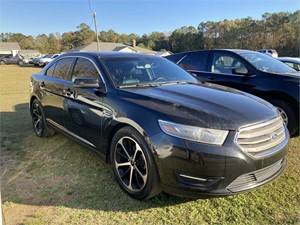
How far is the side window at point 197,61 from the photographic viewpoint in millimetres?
6078

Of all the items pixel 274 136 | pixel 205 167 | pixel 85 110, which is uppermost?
pixel 85 110

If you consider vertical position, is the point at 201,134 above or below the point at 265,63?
below

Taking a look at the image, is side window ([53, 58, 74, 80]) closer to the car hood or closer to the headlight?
the car hood

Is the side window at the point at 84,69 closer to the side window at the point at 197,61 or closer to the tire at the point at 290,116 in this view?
Answer: the side window at the point at 197,61

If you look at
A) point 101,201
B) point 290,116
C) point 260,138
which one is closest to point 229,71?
point 290,116

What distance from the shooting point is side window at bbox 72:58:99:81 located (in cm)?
365

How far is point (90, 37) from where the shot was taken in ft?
286

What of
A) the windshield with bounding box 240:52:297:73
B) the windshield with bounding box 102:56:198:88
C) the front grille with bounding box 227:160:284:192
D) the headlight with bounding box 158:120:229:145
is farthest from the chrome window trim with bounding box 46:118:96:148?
the windshield with bounding box 240:52:297:73

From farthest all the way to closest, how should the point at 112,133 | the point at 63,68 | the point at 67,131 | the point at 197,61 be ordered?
the point at 197,61 < the point at 63,68 < the point at 67,131 < the point at 112,133

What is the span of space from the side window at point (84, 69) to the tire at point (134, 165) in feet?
3.47

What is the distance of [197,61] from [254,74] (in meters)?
1.50

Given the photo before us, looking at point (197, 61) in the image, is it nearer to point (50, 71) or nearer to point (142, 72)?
point (142, 72)

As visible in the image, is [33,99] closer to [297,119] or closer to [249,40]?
[297,119]

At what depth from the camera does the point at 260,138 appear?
2.60m
